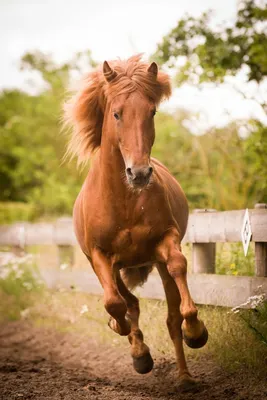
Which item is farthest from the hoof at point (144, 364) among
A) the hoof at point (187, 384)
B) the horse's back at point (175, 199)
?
the horse's back at point (175, 199)

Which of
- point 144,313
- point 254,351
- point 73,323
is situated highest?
point 254,351

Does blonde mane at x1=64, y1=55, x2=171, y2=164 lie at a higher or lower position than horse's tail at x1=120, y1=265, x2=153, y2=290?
higher

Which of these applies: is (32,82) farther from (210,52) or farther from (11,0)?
(210,52)

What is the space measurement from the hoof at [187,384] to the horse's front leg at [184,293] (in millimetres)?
401

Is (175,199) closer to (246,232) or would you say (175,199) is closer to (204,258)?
(246,232)

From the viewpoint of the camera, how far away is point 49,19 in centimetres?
2055

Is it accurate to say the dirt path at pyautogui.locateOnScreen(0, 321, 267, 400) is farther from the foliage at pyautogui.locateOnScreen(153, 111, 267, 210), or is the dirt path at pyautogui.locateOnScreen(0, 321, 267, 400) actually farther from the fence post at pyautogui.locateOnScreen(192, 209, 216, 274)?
the foliage at pyautogui.locateOnScreen(153, 111, 267, 210)

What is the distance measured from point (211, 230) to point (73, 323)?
2.50 meters

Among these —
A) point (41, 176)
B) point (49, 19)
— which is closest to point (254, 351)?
point (41, 176)

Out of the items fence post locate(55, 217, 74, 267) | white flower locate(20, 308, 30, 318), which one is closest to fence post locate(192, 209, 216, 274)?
fence post locate(55, 217, 74, 267)

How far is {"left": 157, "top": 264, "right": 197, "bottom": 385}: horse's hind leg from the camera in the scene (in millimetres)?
4887

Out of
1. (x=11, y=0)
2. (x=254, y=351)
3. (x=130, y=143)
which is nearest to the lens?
(x=130, y=143)

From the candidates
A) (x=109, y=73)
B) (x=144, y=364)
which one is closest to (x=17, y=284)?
(x=144, y=364)

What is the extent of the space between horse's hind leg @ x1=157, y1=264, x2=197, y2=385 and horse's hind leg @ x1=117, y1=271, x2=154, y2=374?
0.25 metres
